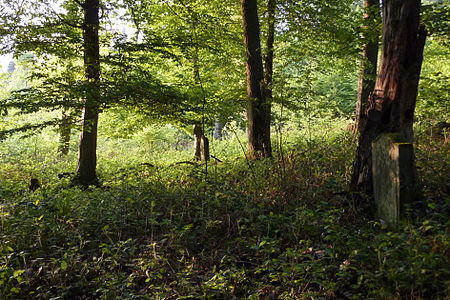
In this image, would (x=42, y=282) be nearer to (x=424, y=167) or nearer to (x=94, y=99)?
(x=94, y=99)

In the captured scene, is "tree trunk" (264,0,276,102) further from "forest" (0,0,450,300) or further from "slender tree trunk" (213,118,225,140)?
"slender tree trunk" (213,118,225,140)

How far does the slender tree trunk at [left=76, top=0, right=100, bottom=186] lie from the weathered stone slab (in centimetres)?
578

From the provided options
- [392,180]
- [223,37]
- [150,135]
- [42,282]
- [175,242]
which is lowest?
[42,282]

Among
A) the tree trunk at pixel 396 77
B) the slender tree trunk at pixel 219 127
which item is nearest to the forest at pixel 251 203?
the tree trunk at pixel 396 77

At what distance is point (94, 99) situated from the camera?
7.55 metres

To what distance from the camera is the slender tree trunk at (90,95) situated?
7.65 metres

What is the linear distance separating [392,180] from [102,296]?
3641 mm

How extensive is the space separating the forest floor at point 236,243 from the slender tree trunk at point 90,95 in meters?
2.13

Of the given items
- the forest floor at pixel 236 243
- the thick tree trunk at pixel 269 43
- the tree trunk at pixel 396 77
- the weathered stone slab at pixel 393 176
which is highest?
the thick tree trunk at pixel 269 43

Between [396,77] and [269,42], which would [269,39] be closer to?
[269,42]

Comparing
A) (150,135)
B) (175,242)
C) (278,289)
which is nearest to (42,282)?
(175,242)

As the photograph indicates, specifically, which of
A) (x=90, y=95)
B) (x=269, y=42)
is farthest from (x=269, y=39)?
(x=90, y=95)

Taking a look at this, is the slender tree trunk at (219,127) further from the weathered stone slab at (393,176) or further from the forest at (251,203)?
the weathered stone slab at (393,176)

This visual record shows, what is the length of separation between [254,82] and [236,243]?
19.2ft
